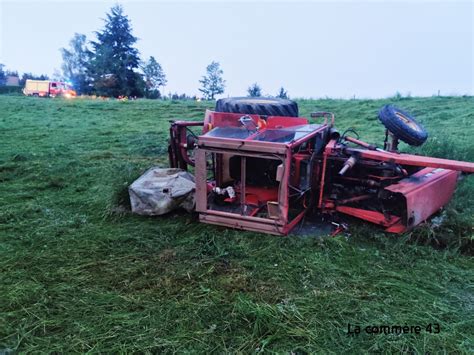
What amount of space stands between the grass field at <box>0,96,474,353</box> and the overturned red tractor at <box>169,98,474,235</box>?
0.66 feet

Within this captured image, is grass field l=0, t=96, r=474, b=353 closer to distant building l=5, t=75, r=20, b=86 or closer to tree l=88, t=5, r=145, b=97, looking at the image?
tree l=88, t=5, r=145, b=97

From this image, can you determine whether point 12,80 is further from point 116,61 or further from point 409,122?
point 409,122

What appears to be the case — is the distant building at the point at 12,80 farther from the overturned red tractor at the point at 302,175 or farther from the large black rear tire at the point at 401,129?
the large black rear tire at the point at 401,129

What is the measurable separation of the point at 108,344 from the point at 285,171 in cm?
201

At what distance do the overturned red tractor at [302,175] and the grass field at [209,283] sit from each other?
0.20 meters

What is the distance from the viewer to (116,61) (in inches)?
1296

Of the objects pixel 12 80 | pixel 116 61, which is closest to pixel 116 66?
pixel 116 61

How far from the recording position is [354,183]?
13.7ft

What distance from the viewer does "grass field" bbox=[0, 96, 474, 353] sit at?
2363 mm

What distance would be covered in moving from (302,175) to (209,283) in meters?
1.66

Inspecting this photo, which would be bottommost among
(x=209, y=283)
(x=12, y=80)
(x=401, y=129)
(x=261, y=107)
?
(x=209, y=283)

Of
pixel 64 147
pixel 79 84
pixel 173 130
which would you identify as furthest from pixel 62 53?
pixel 173 130

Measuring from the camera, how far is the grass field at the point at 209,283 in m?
2.36

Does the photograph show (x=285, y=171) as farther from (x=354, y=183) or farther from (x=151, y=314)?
(x=151, y=314)
